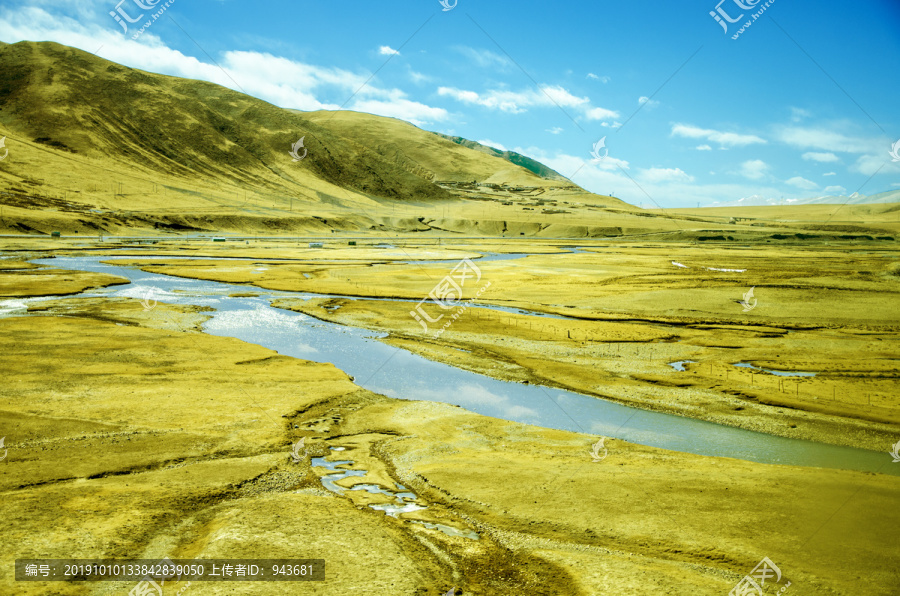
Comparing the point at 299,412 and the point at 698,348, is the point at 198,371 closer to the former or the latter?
the point at 299,412

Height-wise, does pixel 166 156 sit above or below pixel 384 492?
above

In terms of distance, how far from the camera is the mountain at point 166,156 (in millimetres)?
99688

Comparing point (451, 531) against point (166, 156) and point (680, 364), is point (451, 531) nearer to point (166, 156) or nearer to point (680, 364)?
point (680, 364)

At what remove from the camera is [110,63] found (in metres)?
152

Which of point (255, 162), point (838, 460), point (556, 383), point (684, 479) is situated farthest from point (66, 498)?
point (255, 162)

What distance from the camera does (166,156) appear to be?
428 feet

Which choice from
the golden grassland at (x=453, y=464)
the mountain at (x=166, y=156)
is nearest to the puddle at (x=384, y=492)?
the golden grassland at (x=453, y=464)

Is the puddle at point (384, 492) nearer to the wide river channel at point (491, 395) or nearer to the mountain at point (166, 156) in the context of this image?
the wide river channel at point (491, 395)

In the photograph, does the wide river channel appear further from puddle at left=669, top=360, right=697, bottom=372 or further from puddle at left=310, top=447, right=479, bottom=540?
puddle at left=310, top=447, right=479, bottom=540

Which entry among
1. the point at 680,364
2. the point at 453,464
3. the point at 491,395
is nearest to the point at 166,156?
the point at 491,395

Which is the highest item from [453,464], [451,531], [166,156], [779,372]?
[166,156]

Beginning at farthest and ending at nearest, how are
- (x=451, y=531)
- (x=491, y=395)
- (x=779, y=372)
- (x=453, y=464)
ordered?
(x=779, y=372) → (x=491, y=395) → (x=453, y=464) → (x=451, y=531)

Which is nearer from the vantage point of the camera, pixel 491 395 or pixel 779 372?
pixel 491 395

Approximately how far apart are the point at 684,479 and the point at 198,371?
1549cm
